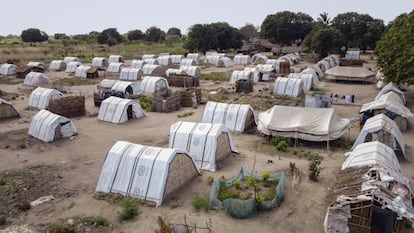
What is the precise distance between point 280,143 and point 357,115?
11.1 m

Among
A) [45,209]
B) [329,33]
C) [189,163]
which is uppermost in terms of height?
[329,33]

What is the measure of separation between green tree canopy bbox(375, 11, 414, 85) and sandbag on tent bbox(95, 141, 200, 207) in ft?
71.9

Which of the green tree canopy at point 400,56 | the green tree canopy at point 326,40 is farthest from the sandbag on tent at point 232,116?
the green tree canopy at point 326,40

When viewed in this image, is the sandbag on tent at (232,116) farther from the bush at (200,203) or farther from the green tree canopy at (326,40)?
the green tree canopy at (326,40)

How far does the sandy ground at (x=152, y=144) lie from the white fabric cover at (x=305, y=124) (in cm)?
86

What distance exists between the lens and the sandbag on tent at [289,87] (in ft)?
119

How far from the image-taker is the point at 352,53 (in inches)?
2842

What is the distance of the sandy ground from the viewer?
13.4m

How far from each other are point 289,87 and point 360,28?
161ft

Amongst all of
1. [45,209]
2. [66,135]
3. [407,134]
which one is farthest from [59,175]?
[407,134]

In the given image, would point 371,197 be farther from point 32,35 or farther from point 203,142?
point 32,35

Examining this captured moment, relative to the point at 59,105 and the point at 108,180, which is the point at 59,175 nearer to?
the point at 108,180

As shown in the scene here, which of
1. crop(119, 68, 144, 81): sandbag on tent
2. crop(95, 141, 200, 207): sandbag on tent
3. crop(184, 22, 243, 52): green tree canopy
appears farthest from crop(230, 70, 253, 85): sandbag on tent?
crop(184, 22, 243, 52): green tree canopy

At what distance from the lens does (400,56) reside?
30641 millimetres
